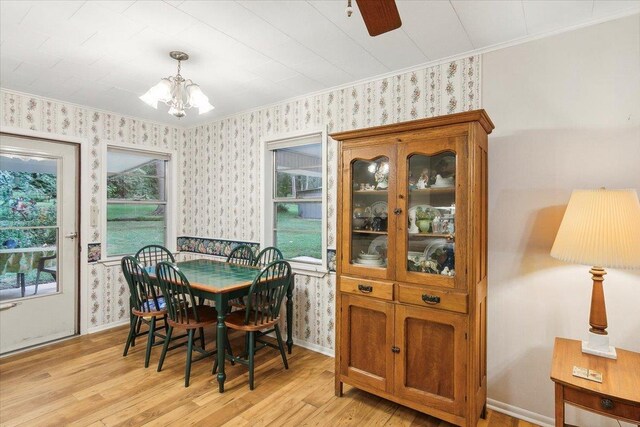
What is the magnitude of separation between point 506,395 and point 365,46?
2582 mm

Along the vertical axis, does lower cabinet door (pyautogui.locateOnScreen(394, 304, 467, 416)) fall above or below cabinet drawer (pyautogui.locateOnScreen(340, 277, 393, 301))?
below

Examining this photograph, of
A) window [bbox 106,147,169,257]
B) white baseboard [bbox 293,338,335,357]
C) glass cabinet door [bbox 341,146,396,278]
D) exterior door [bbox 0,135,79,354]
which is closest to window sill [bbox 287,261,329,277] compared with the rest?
white baseboard [bbox 293,338,335,357]

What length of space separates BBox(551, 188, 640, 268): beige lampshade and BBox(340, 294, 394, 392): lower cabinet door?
1085 mm

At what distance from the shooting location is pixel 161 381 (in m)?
2.70

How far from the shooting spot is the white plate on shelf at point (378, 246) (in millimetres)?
2363

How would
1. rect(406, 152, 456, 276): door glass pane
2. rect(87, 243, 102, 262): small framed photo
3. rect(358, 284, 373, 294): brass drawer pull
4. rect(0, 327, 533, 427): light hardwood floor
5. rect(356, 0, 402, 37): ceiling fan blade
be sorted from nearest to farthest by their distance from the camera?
rect(356, 0, 402, 37): ceiling fan blade, rect(406, 152, 456, 276): door glass pane, rect(0, 327, 533, 427): light hardwood floor, rect(358, 284, 373, 294): brass drawer pull, rect(87, 243, 102, 262): small framed photo

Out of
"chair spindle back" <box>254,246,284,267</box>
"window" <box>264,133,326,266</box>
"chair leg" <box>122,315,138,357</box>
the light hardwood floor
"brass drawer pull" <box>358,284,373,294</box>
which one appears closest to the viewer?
the light hardwood floor

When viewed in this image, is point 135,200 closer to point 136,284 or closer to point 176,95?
point 136,284

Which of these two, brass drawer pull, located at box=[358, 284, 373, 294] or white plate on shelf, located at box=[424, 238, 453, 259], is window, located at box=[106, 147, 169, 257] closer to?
brass drawer pull, located at box=[358, 284, 373, 294]

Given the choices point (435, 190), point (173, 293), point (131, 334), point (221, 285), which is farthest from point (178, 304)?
point (435, 190)

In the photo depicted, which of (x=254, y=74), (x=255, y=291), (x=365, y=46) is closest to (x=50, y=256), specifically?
(x=255, y=291)

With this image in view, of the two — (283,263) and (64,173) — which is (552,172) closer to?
(283,263)

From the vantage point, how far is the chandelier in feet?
7.59

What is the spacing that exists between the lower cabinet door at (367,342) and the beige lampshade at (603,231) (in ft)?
3.56
